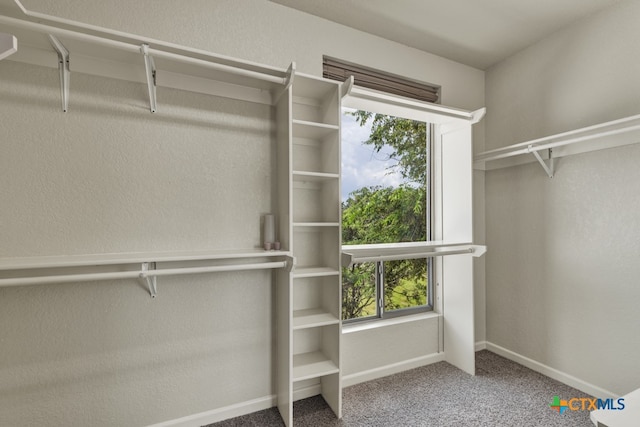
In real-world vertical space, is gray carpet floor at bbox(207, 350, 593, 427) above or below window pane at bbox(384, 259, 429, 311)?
below

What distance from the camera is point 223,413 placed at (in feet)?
6.01

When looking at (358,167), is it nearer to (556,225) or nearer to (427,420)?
(556,225)

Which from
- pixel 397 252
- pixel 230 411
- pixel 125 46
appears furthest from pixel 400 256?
pixel 125 46

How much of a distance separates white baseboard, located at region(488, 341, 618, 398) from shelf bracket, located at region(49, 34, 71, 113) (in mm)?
3499

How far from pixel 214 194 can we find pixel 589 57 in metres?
2.70

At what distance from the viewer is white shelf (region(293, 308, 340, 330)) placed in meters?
1.76

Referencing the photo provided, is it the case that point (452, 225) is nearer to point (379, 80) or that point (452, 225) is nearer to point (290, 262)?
point (379, 80)

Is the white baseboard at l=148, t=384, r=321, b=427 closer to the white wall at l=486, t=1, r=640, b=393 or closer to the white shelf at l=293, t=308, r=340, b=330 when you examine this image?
the white shelf at l=293, t=308, r=340, b=330

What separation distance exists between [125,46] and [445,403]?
266cm

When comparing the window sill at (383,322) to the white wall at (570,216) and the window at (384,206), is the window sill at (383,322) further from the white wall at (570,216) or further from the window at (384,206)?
the white wall at (570,216)

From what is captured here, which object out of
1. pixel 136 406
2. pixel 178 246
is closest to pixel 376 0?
pixel 178 246

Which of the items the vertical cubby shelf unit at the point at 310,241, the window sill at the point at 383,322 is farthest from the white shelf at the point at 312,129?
the window sill at the point at 383,322

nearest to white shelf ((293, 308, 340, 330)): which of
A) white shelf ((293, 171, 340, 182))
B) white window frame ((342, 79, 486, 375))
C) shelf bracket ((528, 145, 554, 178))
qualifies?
white window frame ((342, 79, 486, 375))

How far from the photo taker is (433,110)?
215 cm
